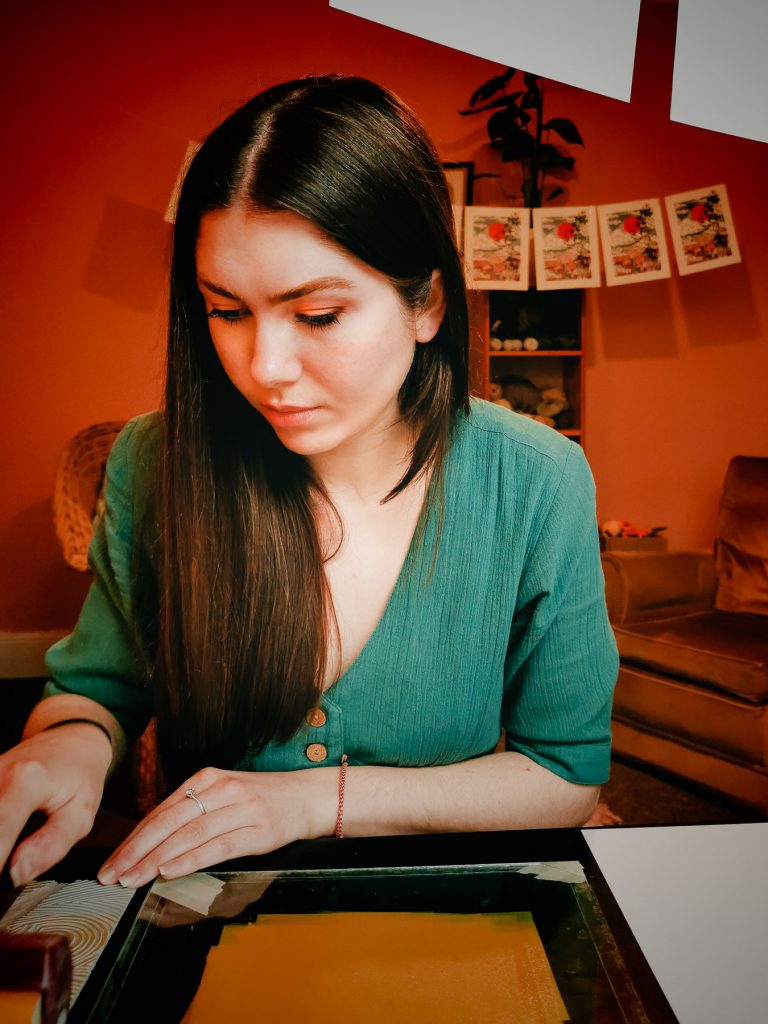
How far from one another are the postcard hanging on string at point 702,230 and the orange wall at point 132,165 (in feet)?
0.06

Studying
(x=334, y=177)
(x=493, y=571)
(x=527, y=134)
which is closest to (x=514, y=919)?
(x=493, y=571)

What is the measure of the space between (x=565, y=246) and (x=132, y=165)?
1.32 ft

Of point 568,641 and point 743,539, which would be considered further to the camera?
point 743,539

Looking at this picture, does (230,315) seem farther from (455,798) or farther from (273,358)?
(455,798)

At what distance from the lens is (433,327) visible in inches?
21.5

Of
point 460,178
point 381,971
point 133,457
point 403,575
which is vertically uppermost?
point 460,178

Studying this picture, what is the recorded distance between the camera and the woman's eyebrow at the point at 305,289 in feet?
1.47

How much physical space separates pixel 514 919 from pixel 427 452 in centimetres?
38

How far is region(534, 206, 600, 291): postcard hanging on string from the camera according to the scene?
2.11 feet

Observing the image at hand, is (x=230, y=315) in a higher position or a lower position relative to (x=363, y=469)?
higher

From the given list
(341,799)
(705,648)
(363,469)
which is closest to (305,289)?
(363,469)

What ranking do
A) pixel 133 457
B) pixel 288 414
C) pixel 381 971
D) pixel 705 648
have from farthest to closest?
pixel 705 648 → pixel 133 457 → pixel 288 414 → pixel 381 971

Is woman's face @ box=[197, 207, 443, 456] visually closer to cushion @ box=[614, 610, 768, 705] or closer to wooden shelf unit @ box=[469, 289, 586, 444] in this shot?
wooden shelf unit @ box=[469, 289, 586, 444]

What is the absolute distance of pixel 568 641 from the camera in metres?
0.60
